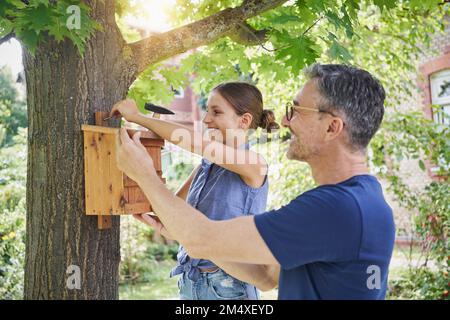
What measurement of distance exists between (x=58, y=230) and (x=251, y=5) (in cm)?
156

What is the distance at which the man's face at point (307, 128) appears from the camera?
6.08 feet

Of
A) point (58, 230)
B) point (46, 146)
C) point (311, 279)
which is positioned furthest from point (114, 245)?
point (311, 279)

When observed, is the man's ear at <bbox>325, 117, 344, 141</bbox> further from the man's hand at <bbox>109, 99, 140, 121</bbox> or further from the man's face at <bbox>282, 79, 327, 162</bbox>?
the man's hand at <bbox>109, 99, 140, 121</bbox>

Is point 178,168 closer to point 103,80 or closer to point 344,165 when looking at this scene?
point 103,80

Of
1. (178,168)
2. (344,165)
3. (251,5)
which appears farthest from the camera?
(178,168)

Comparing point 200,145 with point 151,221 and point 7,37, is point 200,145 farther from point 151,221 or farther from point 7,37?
point 7,37

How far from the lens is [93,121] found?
2.45 m

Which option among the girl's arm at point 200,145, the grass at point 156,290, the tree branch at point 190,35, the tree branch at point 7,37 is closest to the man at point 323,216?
the girl's arm at point 200,145

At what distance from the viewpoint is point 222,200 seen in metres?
2.50

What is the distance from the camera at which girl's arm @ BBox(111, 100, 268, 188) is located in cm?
221

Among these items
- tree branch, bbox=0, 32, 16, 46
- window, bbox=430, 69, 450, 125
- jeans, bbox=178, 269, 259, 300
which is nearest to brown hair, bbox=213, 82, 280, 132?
jeans, bbox=178, 269, 259, 300

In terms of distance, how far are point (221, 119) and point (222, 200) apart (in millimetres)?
436

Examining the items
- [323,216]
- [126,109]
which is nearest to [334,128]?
[323,216]

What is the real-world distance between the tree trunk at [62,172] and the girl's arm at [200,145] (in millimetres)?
243
